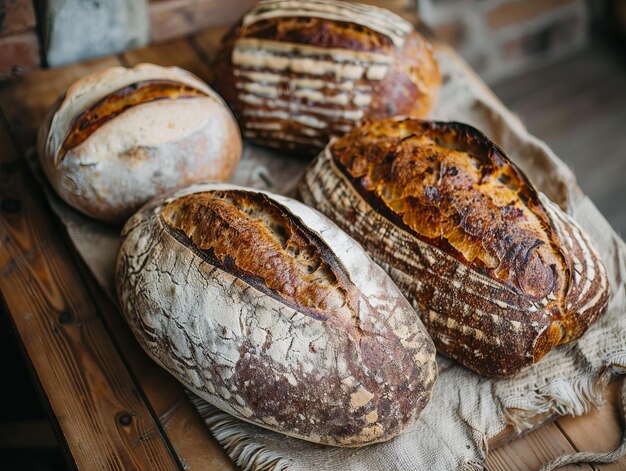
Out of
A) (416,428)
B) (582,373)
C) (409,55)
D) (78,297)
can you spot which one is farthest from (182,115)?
(582,373)

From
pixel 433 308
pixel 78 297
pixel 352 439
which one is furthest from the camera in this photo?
pixel 78 297

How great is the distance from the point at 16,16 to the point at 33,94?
194 millimetres

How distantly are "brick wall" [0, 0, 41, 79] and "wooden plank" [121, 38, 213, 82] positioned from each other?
0.76ft

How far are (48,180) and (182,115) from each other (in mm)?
375

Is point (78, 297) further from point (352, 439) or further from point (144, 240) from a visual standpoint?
point (352, 439)

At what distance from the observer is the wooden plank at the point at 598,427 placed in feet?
4.27

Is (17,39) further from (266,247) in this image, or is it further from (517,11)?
(517,11)

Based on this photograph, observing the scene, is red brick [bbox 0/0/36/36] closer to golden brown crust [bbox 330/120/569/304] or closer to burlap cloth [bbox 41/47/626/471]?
burlap cloth [bbox 41/47/626/471]

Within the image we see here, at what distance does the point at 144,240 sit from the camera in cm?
133

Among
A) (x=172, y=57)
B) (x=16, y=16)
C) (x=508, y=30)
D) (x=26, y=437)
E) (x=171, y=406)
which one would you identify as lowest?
(x=26, y=437)

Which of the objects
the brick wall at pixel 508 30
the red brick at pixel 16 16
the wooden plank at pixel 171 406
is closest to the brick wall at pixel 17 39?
the red brick at pixel 16 16

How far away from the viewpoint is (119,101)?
1.51 meters

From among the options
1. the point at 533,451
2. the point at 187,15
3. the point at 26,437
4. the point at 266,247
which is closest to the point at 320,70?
the point at 266,247

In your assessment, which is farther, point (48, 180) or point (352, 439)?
point (48, 180)
